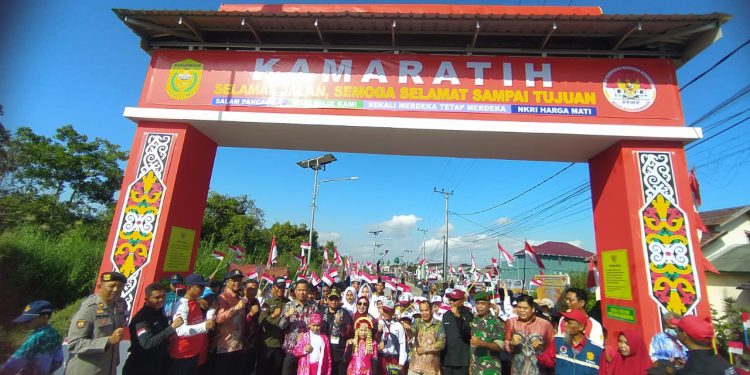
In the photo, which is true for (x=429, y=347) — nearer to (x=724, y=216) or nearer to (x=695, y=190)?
(x=695, y=190)

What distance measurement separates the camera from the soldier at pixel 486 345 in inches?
173

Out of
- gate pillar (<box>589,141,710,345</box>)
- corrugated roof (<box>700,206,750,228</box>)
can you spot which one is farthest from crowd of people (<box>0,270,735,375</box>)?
corrugated roof (<box>700,206,750,228</box>)

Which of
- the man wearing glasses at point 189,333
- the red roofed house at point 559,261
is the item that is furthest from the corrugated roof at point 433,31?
the red roofed house at point 559,261

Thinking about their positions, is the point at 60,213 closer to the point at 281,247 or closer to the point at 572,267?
the point at 281,247

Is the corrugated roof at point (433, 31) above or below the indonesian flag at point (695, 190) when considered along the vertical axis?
above

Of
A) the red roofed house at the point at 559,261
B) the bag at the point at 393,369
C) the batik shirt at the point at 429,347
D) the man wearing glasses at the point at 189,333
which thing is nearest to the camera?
the man wearing glasses at the point at 189,333

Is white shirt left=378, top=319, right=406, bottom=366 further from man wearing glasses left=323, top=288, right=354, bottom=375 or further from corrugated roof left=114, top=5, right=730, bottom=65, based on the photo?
corrugated roof left=114, top=5, right=730, bottom=65

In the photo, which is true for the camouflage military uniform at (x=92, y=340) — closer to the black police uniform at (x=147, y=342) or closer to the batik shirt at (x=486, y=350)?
the black police uniform at (x=147, y=342)

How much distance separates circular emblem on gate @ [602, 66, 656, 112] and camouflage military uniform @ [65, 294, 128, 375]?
7.41 metres

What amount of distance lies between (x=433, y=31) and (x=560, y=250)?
4522 centimetres

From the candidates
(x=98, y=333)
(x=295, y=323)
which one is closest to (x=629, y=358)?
(x=295, y=323)

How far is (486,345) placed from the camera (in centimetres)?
436

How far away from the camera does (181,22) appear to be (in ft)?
20.7

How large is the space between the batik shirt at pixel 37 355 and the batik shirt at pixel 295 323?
7.79 ft
